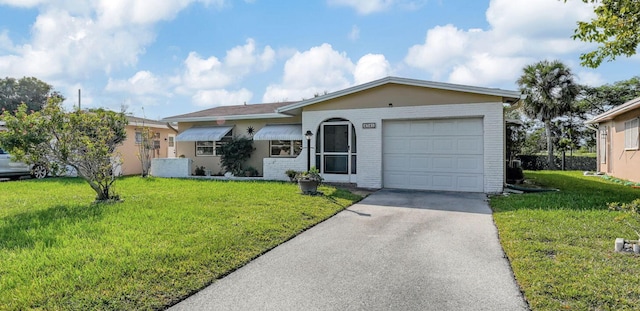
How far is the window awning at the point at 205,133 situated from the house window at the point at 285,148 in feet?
9.18

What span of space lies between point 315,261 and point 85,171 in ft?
27.9

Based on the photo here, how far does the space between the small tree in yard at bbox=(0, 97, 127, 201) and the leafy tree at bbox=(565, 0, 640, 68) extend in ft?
40.2

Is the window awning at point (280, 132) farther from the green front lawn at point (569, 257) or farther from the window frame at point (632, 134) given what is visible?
the window frame at point (632, 134)

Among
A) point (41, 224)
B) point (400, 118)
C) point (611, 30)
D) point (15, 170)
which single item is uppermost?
point (611, 30)

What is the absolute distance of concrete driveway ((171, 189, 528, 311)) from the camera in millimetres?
4105

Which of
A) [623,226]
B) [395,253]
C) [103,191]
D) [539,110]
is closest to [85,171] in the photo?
[103,191]

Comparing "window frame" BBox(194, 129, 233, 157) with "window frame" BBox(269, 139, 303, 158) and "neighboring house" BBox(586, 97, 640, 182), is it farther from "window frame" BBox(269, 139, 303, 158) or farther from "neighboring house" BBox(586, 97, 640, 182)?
"neighboring house" BBox(586, 97, 640, 182)

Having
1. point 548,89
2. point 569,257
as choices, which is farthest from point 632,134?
point 569,257

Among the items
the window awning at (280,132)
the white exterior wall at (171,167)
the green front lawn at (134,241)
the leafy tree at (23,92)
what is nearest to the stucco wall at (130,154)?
the white exterior wall at (171,167)

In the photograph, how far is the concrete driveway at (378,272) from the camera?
4.11 metres

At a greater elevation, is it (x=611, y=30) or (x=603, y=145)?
(x=611, y=30)

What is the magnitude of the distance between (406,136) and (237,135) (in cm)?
983

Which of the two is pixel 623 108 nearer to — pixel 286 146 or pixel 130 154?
pixel 286 146

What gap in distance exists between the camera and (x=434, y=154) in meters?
13.5
